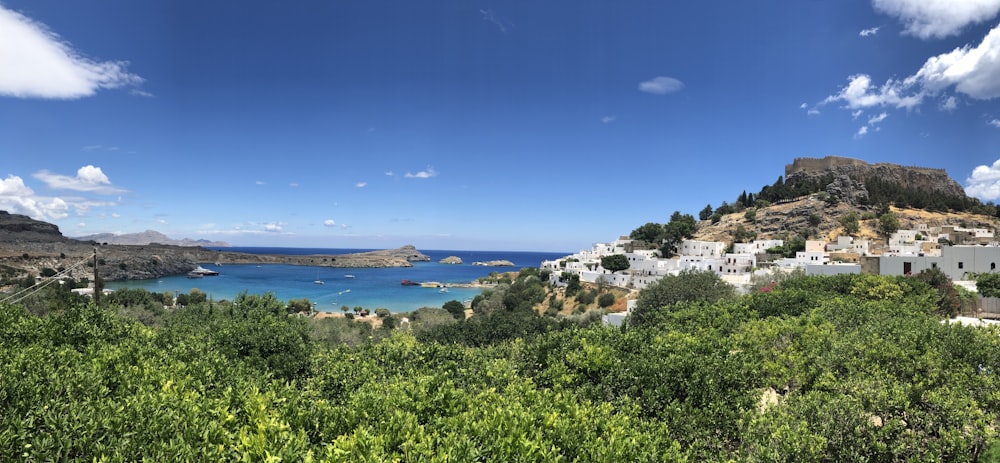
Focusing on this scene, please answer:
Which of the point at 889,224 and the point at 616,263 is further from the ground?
the point at 889,224

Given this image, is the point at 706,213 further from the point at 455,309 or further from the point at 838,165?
the point at 455,309

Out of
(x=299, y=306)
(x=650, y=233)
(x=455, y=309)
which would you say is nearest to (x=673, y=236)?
(x=650, y=233)

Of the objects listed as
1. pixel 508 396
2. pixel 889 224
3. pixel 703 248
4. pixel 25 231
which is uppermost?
pixel 889 224

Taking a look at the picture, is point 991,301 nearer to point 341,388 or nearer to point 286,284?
point 341,388

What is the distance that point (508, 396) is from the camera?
763cm

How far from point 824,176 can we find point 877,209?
65.7 ft

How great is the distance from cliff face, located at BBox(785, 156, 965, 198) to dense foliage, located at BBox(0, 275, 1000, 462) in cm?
11589

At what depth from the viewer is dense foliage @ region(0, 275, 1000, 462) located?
5.14 metres

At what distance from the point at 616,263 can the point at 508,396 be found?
63.3 meters

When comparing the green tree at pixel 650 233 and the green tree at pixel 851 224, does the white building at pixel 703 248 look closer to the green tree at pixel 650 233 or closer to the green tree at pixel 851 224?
the green tree at pixel 650 233

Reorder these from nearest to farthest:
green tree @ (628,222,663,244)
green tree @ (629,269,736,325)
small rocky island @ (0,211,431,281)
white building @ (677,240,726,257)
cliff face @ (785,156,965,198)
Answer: green tree @ (629,269,736,325) < white building @ (677,240,726,257) < small rocky island @ (0,211,431,281) < green tree @ (628,222,663,244) < cliff face @ (785,156,965,198)

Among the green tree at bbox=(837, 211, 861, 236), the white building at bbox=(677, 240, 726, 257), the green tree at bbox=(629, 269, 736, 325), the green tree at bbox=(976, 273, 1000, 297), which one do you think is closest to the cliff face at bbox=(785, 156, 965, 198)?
the green tree at bbox=(837, 211, 861, 236)

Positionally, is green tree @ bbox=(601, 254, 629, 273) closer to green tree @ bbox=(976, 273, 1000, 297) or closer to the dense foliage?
green tree @ bbox=(976, 273, 1000, 297)

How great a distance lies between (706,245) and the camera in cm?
7588
